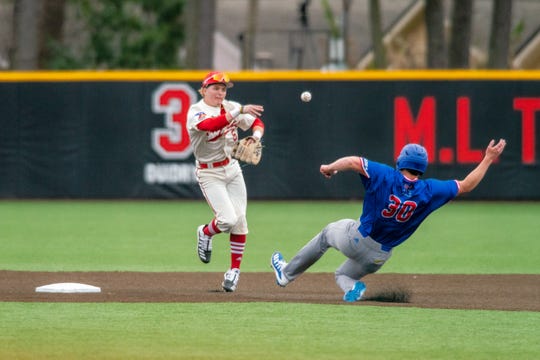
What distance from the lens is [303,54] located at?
3725cm

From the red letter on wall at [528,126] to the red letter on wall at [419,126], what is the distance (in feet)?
5.00

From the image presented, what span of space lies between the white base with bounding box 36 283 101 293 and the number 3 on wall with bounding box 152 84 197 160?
1126 centimetres

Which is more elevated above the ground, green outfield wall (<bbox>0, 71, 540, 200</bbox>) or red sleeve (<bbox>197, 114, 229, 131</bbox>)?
red sleeve (<bbox>197, 114, 229, 131</bbox>)

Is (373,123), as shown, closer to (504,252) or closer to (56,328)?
(504,252)

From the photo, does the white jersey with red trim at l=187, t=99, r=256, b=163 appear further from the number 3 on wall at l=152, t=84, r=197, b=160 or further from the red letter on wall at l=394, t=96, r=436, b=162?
the red letter on wall at l=394, t=96, r=436, b=162

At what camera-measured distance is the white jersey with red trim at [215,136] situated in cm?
1020

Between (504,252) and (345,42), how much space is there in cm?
1875

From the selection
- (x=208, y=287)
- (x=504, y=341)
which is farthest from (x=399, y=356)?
(x=208, y=287)

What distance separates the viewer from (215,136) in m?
10.3

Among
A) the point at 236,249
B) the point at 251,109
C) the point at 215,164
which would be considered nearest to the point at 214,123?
the point at 251,109

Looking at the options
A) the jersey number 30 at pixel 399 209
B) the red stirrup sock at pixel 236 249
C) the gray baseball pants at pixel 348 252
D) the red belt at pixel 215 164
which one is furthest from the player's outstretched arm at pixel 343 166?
the red belt at pixel 215 164

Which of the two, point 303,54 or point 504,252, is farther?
point 303,54

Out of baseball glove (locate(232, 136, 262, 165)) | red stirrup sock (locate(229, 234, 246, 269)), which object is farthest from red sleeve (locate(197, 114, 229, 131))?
red stirrup sock (locate(229, 234, 246, 269))

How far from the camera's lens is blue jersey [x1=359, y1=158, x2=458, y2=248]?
29.2 ft
